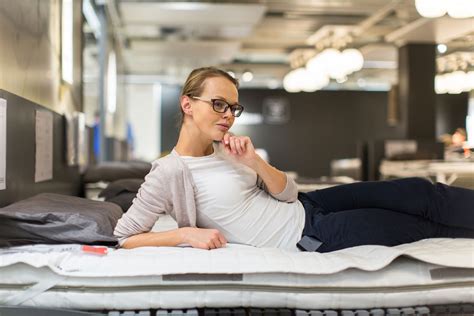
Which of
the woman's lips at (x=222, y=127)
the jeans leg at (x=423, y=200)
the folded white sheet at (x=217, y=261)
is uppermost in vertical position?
the woman's lips at (x=222, y=127)

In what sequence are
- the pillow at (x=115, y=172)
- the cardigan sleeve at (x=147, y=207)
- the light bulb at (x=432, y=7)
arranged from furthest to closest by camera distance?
the light bulb at (x=432, y=7), the pillow at (x=115, y=172), the cardigan sleeve at (x=147, y=207)

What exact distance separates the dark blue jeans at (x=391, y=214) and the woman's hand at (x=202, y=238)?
35cm

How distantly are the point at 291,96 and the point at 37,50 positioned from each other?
13703mm

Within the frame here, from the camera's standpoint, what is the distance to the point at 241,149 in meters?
1.97

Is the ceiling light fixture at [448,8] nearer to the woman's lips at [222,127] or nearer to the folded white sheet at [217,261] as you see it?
the woman's lips at [222,127]

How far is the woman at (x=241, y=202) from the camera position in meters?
1.99

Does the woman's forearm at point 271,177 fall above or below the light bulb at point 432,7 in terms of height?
below

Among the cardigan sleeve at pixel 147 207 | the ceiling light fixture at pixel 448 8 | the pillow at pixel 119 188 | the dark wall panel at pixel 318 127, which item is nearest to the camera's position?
the cardigan sleeve at pixel 147 207

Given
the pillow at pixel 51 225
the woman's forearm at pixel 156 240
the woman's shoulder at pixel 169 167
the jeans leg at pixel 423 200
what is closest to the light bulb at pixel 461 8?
the jeans leg at pixel 423 200

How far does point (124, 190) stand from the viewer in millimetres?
3455

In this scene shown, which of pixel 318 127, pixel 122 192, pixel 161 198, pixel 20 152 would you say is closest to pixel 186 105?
pixel 161 198

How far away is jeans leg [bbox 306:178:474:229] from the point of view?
212 centimetres

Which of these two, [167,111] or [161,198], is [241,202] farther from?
[167,111]

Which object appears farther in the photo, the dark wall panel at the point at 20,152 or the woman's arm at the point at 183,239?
the dark wall panel at the point at 20,152
